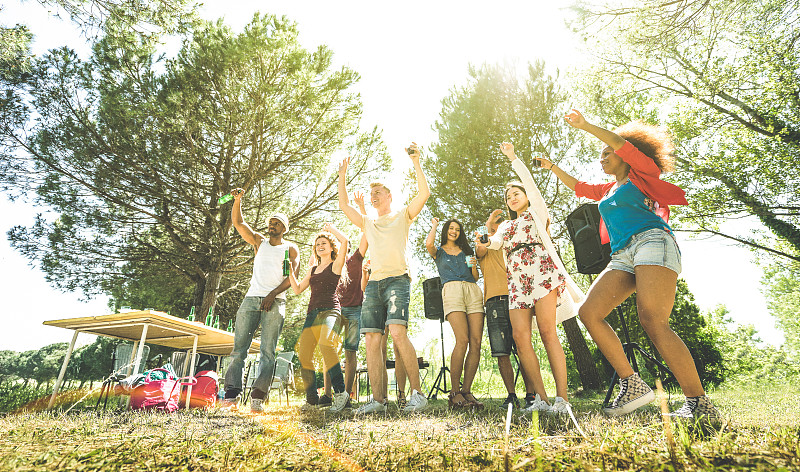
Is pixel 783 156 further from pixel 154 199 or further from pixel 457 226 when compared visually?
pixel 154 199

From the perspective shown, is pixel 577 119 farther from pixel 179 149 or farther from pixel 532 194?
pixel 179 149

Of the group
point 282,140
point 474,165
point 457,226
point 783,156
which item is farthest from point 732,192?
point 282,140

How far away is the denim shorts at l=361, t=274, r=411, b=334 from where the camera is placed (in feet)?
9.01

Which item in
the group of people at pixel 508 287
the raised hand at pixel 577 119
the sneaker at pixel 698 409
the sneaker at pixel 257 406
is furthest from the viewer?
the sneaker at pixel 257 406

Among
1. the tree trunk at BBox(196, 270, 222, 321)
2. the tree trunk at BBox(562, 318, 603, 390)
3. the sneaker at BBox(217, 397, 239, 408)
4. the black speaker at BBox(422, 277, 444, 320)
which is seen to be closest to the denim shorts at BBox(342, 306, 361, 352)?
the sneaker at BBox(217, 397, 239, 408)

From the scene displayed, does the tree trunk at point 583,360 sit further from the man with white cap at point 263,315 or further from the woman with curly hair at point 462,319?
the man with white cap at point 263,315

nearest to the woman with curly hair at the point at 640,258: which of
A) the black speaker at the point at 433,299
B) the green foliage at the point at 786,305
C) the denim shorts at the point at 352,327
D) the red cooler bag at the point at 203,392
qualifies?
the denim shorts at the point at 352,327

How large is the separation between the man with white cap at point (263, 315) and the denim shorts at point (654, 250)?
8.95 feet

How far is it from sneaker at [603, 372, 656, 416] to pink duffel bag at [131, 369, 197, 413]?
3378 mm

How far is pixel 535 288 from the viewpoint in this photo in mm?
2500

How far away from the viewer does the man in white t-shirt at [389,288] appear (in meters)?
2.68

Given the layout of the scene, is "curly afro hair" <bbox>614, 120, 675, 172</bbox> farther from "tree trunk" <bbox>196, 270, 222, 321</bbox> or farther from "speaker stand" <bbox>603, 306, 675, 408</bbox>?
"tree trunk" <bbox>196, 270, 222, 321</bbox>

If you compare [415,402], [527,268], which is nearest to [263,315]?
[415,402]

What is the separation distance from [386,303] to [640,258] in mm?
1676
